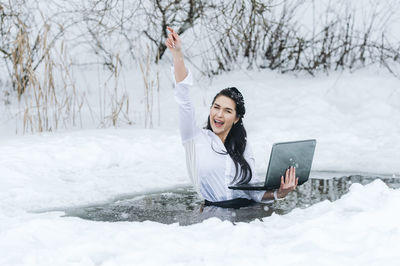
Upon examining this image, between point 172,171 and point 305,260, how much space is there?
109 inches

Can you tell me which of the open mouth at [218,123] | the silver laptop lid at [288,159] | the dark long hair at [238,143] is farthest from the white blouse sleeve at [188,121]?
the silver laptop lid at [288,159]

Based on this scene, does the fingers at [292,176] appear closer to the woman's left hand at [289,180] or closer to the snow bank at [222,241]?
the woman's left hand at [289,180]

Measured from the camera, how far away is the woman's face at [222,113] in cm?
358

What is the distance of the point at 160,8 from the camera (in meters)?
8.52

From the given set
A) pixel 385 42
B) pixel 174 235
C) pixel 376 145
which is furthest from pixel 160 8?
pixel 174 235

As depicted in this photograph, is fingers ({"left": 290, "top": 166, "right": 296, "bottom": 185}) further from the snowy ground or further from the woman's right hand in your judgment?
the woman's right hand

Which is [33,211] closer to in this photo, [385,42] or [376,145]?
[376,145]

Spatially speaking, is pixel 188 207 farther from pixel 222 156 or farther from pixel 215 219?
pixel 215 219

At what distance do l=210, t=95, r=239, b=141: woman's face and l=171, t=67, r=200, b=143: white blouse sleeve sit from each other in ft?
0.63

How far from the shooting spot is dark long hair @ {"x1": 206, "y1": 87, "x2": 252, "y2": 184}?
3.61 metres

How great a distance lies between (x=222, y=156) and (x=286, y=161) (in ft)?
1.54

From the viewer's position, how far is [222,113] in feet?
11.8

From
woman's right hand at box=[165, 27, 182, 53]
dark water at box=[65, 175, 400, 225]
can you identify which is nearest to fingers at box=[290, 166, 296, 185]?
dark water at box=[65, 175, 400, 225]

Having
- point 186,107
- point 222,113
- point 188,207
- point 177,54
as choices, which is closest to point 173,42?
point 177,54
